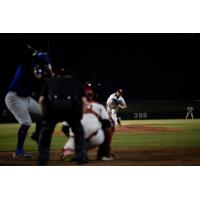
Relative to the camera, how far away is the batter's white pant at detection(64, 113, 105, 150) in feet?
23.7

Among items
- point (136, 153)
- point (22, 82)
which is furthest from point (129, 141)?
point (22, 82)

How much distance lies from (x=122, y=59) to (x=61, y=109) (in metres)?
1.95

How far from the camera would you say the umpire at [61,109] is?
22.9 feet

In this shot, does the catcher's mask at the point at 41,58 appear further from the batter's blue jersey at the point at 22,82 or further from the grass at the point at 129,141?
the grass at the point at 129,141

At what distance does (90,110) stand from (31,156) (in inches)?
49.7

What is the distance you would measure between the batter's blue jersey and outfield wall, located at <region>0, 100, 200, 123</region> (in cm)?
219

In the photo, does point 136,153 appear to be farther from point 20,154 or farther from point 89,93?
point 20,154

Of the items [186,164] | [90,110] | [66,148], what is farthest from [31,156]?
[186,164]

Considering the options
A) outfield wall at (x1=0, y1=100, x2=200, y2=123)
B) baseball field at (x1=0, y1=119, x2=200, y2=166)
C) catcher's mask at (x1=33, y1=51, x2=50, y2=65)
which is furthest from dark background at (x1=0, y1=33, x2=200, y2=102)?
baseball field at (x1=0, y1=119, x2=200, y2=166)

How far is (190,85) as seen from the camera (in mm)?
8570

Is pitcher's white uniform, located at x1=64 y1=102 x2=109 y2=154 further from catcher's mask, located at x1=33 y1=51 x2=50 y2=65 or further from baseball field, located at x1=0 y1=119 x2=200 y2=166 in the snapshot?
catcher's mask, located at x1=33 y1=51 x2=50 y2=65

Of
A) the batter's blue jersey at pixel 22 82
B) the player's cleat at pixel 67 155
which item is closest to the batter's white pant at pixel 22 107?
the batter's blue jersey at pixel 22 82

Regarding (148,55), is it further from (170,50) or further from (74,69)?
(74,69)

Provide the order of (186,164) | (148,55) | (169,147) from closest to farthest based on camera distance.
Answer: (186,164) < (148,55) < (169,147)
